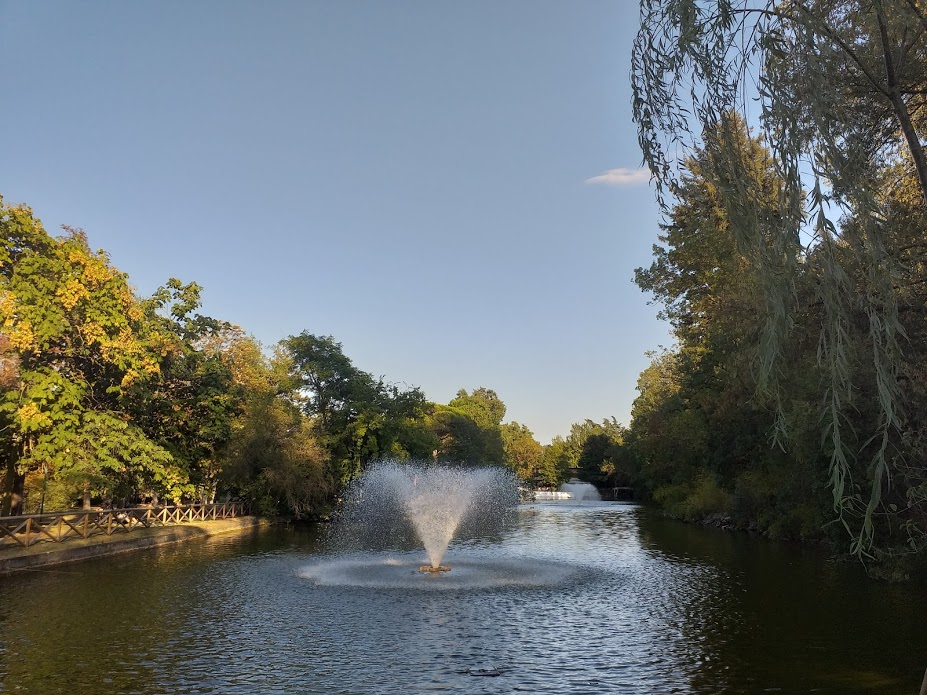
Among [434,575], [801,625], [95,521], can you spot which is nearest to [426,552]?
[434,575]

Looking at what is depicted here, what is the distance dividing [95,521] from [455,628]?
16.7 metres

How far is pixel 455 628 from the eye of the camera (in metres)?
12.0

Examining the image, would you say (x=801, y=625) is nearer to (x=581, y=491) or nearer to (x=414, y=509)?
Result: (x=414, y=509)

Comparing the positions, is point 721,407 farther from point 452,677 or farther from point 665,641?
point 452,677

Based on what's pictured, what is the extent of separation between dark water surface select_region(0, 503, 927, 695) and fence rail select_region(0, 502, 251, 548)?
1.99 m

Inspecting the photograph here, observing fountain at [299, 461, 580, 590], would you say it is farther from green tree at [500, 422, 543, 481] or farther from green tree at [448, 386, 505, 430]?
green tree at [500, 422, 543, 481]

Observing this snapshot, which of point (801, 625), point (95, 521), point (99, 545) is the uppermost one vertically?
point (95, 521)

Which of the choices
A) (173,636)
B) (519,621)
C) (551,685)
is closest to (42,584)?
(173,636)

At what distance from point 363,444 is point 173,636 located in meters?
31.5

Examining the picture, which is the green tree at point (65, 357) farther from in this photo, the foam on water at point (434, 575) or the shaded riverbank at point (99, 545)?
the foam on water at point (434, 575)

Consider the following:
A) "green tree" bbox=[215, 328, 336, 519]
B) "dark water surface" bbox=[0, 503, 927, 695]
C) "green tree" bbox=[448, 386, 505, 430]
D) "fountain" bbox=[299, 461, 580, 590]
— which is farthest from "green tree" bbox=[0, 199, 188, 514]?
"green tree" bbox=[448, 386, 505, 430]

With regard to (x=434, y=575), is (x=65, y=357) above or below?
above

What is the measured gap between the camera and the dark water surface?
9.16 metres

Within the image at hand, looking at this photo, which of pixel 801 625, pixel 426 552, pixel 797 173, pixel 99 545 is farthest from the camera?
pixel 426 552
